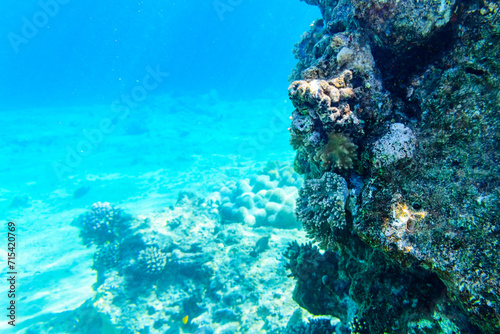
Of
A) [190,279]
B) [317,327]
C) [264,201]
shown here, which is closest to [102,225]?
[190,279]

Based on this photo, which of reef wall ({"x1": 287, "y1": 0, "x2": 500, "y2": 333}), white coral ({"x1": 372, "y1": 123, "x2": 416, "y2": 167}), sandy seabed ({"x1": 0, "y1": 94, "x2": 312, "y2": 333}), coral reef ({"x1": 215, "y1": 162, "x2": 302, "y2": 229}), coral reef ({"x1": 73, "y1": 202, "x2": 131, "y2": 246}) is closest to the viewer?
reef wall ({"x1": 287, "y1": 0, "x2": 500, "y2": 333})

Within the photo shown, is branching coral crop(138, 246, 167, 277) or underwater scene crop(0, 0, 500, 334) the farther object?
branching coral crop(138, 246, 167, 277)

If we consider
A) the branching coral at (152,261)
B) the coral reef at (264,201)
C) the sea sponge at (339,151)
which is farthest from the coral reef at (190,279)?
the sea sponge at (339,151)

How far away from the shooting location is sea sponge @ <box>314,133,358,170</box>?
2.40 metres

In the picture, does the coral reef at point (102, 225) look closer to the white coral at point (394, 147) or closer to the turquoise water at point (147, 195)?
the turquoise water at point (147, 195)

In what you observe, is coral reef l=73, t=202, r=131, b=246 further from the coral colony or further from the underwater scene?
the coral colony

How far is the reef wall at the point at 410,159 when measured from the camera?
1782 mm

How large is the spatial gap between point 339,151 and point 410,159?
59 cm

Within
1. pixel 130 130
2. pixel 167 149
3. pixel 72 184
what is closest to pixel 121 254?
pixel 72 184

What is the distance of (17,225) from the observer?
13.5 metres

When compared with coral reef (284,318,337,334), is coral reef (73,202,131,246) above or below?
above

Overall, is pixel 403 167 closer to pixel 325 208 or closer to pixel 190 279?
pixel 325 208

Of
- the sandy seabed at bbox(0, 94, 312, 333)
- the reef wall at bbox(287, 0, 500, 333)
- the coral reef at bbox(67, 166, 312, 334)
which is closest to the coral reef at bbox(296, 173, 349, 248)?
the reef wall at bbox(287, 0, 500, 333)

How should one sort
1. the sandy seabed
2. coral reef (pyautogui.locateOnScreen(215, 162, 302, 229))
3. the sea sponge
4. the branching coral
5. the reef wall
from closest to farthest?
the reef wall < the sea sponge < the sandy seabed < the branching coral < coral reef (pyautogui.locateOnScreen(215, 162, 302, 229))
